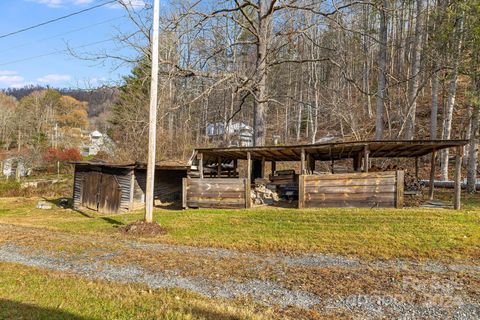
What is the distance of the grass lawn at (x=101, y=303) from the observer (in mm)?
4426

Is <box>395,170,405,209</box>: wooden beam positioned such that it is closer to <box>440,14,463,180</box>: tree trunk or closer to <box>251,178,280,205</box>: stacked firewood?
<box>251,178,280,205</box>: stacked firewood

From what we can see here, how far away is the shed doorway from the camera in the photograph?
624 inches

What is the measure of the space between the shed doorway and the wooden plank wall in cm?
877

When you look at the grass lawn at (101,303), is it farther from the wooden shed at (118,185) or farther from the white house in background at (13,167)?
the white house in background at (13,167)

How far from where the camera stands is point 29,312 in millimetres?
4520

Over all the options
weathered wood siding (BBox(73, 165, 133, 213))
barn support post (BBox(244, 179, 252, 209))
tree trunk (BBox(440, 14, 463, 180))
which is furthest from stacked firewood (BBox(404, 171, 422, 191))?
weathered wood siding (BBox(73, 165, 133, 213))

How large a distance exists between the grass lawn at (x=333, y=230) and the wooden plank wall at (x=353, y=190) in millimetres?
582

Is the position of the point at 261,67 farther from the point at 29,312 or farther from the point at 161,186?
the point at 29,312

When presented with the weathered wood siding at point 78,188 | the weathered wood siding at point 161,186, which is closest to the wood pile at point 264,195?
the weathered wood siding at point 161,186

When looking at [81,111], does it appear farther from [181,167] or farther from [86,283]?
[86,283]

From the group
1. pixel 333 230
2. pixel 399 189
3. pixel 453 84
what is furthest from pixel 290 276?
pixel 453 84

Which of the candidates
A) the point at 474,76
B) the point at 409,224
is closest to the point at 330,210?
the point at 409,224

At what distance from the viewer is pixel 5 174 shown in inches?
1411

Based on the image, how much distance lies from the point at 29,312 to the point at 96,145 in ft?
173
